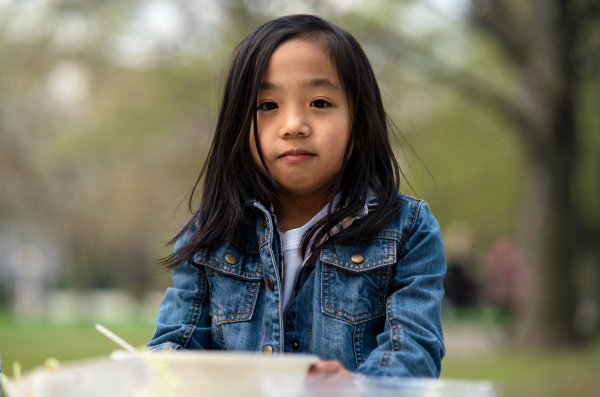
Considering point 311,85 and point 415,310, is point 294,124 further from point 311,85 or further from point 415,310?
point 415,310

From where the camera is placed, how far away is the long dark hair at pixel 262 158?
2.01 metres

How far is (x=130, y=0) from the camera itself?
8812 mm

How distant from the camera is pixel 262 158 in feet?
6.61

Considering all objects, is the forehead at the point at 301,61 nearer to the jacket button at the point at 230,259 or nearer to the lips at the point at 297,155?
the lips at the point at 297,155

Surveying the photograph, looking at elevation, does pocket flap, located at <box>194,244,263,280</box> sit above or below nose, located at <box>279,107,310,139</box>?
below

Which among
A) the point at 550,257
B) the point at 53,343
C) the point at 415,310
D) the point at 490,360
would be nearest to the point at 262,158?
the point at 415,310

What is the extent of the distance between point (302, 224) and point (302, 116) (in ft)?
1.14

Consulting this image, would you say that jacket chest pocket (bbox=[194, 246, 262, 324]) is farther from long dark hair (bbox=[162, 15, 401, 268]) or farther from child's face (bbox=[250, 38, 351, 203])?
child's face (bbox=[250, 38, 351, 203])

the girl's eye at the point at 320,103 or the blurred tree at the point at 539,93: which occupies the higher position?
the blurred tree at the point at 539,93

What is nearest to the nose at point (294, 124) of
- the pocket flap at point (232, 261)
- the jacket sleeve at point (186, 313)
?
the pocket flap at point (232, 261)

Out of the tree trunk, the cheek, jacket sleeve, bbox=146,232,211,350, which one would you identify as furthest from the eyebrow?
the tree trunk

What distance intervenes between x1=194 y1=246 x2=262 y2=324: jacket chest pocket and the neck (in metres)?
0.15

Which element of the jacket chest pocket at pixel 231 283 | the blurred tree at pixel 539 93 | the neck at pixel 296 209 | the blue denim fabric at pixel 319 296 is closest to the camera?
the blue denim fabric at pixel 319 296

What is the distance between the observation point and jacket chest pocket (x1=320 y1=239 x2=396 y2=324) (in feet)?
6.19
